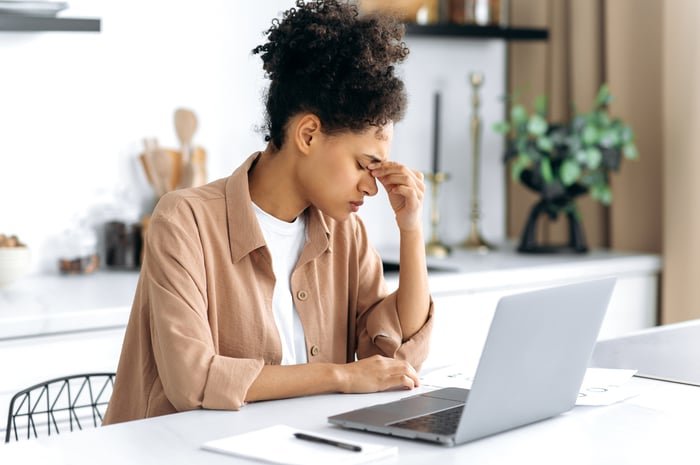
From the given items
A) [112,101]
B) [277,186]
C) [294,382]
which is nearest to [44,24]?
[112,101]

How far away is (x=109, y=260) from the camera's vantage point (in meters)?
2.85

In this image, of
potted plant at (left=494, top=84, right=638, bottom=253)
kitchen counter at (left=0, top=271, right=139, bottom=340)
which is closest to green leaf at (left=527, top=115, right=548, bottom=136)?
potted plant at (left=494, top=84, right=638, bottom=253)

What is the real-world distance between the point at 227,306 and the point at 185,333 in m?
0.16

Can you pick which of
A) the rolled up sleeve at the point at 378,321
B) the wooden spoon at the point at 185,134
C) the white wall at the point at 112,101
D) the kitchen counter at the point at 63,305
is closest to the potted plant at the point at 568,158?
the white wall at the point at 112,101

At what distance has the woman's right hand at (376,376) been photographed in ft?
5.06

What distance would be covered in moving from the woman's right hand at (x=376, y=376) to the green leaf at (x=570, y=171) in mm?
1741

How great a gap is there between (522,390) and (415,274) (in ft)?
1.58

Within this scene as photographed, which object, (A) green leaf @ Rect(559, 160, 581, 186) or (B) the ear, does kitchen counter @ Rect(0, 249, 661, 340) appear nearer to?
(A) green leaf @ Rect(559, 160, 581, 186)

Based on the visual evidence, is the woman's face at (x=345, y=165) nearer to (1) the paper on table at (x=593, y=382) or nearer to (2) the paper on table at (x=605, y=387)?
(1) the paper on table at (x=593, y=382)

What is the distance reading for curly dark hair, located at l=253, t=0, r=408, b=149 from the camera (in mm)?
1646

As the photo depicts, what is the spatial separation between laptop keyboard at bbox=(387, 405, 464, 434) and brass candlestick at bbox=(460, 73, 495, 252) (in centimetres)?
210

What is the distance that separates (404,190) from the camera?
174 cm

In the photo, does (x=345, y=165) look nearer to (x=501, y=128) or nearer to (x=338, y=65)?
(x=338, y=65)

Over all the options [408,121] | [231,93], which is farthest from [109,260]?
[408,121]
